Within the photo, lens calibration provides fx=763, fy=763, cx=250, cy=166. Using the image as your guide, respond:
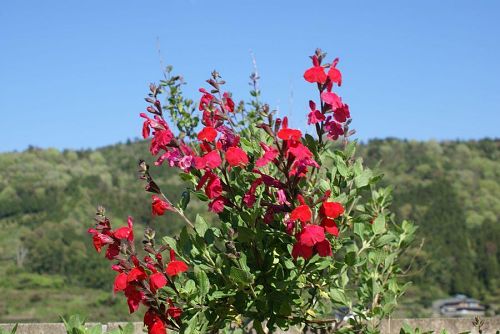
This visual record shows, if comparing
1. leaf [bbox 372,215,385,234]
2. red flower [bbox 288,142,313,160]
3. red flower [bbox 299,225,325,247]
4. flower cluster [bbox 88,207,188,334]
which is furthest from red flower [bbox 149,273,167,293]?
leaf [bbox 372,215,385,234]

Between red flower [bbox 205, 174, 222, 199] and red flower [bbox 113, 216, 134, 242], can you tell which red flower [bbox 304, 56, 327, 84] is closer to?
red flower [bbox 205, 174, 222, 199]

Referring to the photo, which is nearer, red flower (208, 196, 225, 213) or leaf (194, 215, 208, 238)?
red flower (208, 196, 225, 213)

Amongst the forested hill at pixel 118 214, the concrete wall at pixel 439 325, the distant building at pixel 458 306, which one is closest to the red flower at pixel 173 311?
the concrete wall at pixel 439 325

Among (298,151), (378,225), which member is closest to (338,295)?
(378,225)

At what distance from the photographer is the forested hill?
223 feet

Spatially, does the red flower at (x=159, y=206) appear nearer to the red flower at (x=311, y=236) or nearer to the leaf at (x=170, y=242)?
the leaf at (x=170, y=242)

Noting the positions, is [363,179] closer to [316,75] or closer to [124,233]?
[316,75]

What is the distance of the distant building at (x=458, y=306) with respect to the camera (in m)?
58.4

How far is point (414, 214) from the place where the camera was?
78000mm

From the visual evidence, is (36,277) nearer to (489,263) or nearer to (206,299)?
(489,263)

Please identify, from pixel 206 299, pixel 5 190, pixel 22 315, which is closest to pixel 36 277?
pixel 22 315

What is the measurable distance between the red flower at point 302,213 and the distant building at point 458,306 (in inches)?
2283

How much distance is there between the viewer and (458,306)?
58.6m

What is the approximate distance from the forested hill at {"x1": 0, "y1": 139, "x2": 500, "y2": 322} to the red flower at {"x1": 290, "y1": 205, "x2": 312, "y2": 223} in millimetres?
57131
